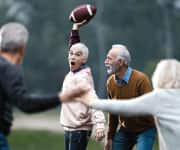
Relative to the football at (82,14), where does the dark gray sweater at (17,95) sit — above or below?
below

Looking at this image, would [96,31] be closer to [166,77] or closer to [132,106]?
[166,77]

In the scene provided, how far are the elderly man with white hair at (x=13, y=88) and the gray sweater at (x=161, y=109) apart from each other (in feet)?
1.03

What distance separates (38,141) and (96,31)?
27.7 meters

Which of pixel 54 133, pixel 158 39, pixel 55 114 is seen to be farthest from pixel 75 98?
pixel 158 39

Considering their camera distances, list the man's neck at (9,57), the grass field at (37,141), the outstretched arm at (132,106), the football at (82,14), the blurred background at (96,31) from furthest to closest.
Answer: the blurred background at (96,31) < the grass field at (37,141) < the football at (82,14) < the man's neck at (9,57) < the outstretched arm at (132,106)

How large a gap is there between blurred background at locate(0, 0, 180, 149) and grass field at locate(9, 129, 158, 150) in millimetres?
20046

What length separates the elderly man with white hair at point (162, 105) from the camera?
286 inches

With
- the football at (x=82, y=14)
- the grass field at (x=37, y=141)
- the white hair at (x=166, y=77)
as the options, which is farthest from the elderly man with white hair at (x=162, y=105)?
the grass field at (x=37, y=141)

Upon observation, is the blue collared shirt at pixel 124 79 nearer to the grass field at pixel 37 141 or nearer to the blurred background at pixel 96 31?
the grass field at pixel 37 141

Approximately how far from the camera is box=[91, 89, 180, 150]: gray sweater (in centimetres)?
726

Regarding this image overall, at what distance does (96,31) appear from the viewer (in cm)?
5475

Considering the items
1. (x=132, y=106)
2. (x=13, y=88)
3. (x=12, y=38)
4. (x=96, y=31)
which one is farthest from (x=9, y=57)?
(x=96, y=31)

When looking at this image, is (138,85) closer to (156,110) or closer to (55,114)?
(156,110)

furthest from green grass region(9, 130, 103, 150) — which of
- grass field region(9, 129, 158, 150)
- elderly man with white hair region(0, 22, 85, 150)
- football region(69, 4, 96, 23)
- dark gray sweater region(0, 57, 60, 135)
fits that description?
dark gray sweater region(0, 57, 60, 135)
